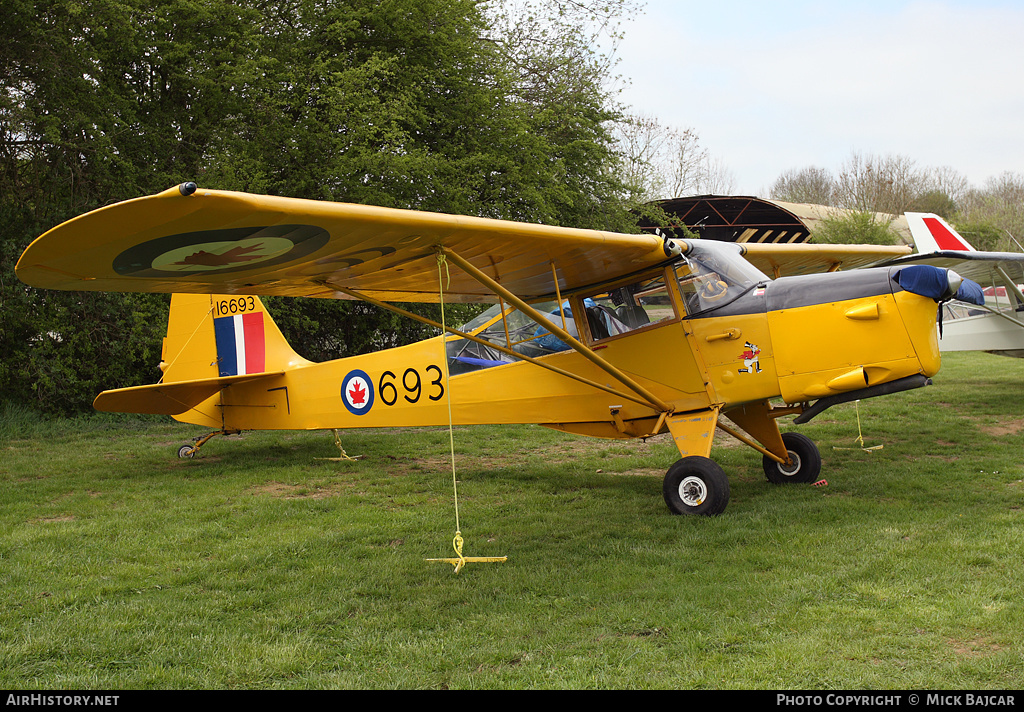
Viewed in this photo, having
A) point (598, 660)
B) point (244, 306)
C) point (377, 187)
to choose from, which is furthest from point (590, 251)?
point (377, 187)

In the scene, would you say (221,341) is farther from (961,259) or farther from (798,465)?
(961,259)

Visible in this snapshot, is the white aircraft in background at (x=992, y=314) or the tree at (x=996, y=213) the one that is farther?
the tree at (x=996, y=213)

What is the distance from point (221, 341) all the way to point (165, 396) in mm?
1151

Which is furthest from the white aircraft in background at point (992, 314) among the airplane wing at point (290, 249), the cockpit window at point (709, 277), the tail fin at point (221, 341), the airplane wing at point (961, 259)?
the tail fin at point (221, 341)

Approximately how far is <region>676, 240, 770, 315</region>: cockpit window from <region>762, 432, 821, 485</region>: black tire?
6.11 feet

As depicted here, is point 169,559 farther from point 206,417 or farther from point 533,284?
point 206,417

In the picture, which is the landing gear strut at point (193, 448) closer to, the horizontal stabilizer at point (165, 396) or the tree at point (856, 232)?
the horizontal stabilizer at point (165, 396)

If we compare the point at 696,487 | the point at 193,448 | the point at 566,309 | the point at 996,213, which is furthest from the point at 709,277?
the point at 996,213

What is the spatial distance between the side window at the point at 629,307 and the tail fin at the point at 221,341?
4.26m

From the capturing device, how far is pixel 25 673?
3.54 metres

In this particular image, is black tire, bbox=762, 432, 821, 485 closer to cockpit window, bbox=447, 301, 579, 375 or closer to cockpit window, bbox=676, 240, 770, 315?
cockpit window, bbox=676, 240, 770, 315

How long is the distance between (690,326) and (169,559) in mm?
4721

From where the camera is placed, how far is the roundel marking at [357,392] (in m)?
8.65

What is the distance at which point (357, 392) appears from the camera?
875 cm
